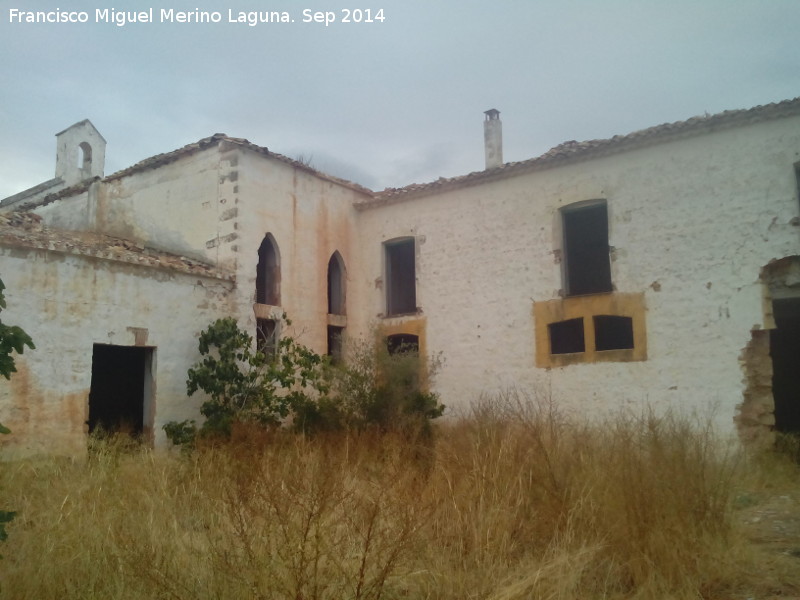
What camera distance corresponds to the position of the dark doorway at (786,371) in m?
14.2

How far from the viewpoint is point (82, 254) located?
10.8 m

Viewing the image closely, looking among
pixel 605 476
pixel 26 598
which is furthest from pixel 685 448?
pixel 26 598

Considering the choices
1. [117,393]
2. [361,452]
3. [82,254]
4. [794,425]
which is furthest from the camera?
[794,425]

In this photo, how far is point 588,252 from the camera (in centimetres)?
1594

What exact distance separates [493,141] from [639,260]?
5165 millimetres

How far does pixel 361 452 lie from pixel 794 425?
36.9ft

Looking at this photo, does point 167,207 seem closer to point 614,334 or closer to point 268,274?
point 268,274

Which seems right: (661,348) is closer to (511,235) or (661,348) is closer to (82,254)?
(511,235)

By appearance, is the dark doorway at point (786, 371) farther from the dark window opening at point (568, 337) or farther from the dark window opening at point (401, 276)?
the dark window opening at point (401, 276)

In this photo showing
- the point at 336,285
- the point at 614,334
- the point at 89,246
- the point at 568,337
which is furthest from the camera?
the point at 336,285

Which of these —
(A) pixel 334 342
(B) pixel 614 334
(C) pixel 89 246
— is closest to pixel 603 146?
(B) pixel 614 334

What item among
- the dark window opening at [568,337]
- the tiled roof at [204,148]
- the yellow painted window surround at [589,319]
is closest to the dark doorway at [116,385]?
the tiled roof at [204,148]

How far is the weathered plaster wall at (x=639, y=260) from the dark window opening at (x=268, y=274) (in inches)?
129

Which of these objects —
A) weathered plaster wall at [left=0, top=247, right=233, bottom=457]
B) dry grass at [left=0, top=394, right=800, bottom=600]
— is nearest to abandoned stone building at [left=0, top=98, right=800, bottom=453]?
weathered plaster wall at [left=0, top=247, right=233, bottom=457]
